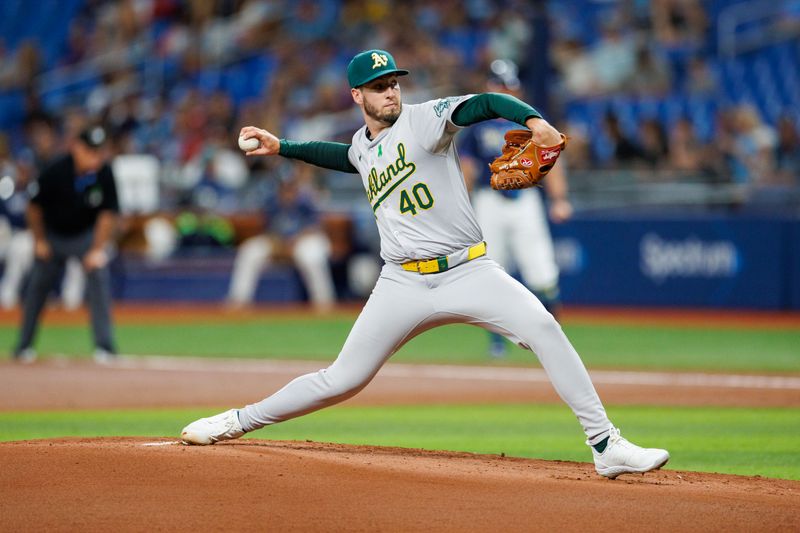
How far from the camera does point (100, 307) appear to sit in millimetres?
12039

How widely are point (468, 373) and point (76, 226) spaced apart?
414 centimetres

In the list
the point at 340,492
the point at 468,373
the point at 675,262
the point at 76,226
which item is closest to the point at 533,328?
the point at 340,492

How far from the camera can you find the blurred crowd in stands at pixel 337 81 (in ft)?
59.2

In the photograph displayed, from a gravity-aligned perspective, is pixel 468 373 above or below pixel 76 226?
below

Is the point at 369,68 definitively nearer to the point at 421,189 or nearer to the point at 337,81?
the point at 421,189

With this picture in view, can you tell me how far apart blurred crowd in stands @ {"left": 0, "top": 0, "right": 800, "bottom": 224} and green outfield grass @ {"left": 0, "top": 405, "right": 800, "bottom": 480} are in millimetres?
7811

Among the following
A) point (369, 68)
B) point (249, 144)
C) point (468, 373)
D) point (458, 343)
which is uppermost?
point (369, 68)

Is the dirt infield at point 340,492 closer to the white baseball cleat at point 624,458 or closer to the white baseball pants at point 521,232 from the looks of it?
the white baseball cleat at point 624,458

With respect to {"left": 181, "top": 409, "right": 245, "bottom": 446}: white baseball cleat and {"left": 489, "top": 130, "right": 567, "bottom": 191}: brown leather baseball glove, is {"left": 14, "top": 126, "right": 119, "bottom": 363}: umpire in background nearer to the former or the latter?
{"left": 181, "top": 409, "right": 245, "bottom": 446}: white baseball cleat

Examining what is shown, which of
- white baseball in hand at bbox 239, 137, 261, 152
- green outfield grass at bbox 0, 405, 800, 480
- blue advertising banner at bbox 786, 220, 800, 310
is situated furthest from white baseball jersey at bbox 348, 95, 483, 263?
blue advertising banner at bbox 786, 220, 800, 310

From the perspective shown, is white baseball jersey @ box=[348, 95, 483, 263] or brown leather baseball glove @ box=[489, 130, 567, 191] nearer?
brown leather baseball glove @ box=[489, 130, 567, 191]

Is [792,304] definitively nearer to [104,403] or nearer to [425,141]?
[104,403]

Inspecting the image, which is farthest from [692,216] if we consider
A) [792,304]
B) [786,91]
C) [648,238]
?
[786,91]

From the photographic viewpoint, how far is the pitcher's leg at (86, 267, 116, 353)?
474 inches
